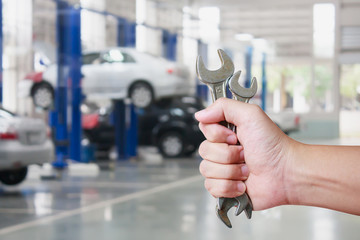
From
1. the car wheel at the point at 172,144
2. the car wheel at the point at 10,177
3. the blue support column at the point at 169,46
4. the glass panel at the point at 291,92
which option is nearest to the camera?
the car wheel at the point at 10,177

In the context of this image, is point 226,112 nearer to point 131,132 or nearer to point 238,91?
point 238,91

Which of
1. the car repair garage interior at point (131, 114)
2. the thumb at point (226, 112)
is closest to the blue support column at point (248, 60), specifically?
the car repair garage interior at point (131, 114)

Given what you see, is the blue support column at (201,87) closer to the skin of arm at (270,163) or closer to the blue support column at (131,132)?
the blue support column at (131,132)

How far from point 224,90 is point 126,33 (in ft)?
39.3

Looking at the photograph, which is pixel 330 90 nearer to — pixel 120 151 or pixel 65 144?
pixel 120 151

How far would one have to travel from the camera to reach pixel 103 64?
1212 cm

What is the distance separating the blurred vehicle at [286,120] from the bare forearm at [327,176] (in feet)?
48.4

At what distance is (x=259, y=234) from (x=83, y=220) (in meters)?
1.55

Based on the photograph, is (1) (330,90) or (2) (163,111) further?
(1) (330,90)

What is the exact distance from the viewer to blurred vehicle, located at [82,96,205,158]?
12.6m

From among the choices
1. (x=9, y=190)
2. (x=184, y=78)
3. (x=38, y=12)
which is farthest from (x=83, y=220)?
(x=184, y=78)

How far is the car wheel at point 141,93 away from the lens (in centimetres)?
1195

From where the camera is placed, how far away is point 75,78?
1074cm

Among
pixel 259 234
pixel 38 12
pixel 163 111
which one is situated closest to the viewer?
pixel 259 234
